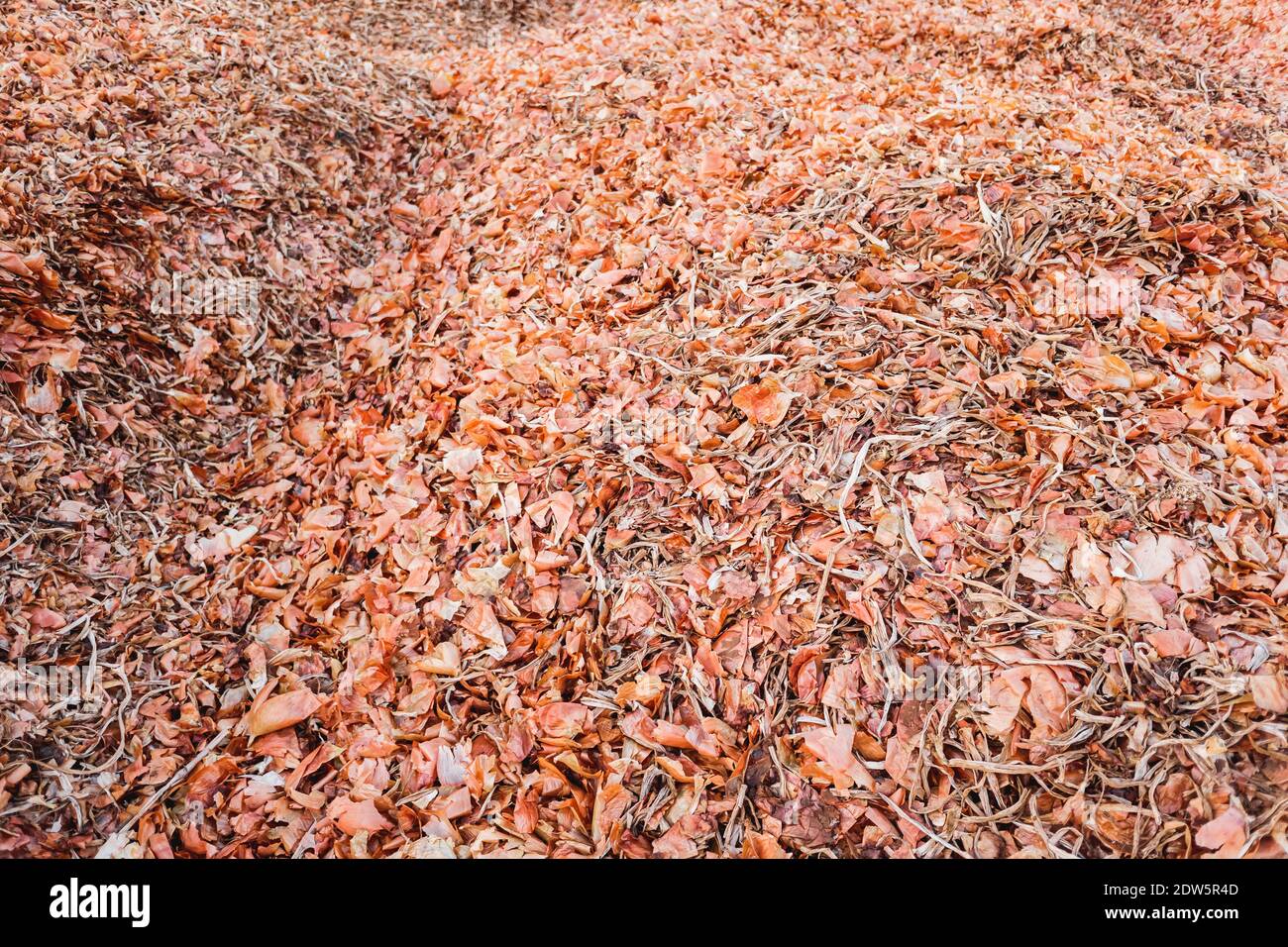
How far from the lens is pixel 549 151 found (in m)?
4.11

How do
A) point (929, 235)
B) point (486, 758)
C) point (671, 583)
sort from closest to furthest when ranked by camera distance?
1. point (486, 758)
2. point (671, 583)
3. point (929, 235)

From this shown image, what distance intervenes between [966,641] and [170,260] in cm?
394

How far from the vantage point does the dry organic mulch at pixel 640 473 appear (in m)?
1.99

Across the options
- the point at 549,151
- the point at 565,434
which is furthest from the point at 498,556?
the point at 549,151

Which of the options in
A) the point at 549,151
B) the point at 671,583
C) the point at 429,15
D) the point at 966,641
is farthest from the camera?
the point at 429,15

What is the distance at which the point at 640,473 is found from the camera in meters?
2.63

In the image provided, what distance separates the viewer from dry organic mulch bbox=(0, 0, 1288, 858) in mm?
1986

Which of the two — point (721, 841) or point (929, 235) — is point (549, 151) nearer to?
point (929, 235)

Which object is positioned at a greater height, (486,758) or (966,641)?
(966,641)

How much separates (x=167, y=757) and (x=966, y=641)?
2.62m

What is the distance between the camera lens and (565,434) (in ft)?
9.22

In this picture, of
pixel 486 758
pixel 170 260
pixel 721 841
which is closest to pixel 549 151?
pixel 170 260
